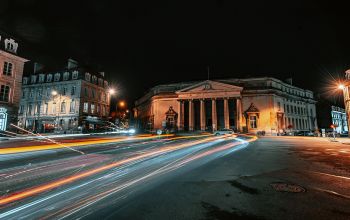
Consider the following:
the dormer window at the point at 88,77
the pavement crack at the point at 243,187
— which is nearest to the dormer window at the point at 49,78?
the dormer window at the point at 88,77

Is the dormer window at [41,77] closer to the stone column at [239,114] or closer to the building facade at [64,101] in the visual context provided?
the building facade at [64,101]

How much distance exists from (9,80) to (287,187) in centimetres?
3863

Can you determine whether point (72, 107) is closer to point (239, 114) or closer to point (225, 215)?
point (239, 114)

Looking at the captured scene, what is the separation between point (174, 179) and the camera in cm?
730

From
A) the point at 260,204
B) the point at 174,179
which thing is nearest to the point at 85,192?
the point at 174,179

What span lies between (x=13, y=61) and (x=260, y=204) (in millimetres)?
39549

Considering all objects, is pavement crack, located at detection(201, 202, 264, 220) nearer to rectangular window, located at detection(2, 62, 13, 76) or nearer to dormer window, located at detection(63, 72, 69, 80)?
rectangular window, located at detection(2, 62, 13, 76)

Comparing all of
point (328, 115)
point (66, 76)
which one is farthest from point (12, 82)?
point (328, 115)

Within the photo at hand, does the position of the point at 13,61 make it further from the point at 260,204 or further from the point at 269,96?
the point at 269,96

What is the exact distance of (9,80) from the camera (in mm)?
30922

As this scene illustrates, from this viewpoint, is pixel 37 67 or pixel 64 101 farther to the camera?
pixel 37 67

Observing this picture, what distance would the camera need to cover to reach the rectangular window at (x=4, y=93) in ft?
98.3

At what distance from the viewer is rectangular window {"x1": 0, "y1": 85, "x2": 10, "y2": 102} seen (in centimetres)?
2996

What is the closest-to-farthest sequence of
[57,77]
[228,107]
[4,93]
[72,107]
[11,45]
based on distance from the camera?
[4,93]
[11,45]
[72,107]
[57,77]
[228,107]
